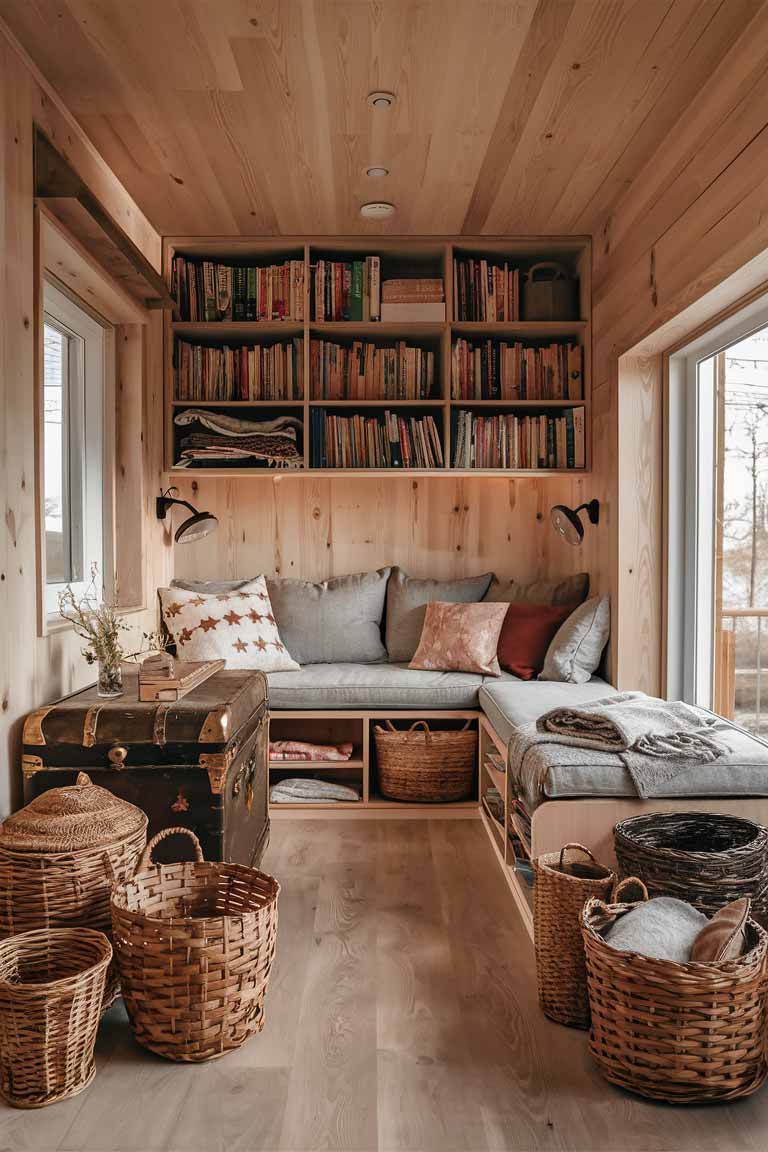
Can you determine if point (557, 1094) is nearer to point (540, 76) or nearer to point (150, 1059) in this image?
point (150, 1059)

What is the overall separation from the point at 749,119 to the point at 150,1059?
9.17ft

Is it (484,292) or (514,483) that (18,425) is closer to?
(484,292)

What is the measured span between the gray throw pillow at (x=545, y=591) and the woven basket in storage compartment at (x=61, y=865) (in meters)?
2.51

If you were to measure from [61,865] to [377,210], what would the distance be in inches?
114

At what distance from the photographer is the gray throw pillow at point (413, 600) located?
173 inches

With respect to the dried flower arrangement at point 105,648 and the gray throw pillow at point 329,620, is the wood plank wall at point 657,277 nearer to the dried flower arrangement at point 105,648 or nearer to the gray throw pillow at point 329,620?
the gray throw pillow at point 329,620

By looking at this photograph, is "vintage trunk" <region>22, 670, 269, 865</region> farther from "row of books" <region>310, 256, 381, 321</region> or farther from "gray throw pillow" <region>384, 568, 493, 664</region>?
"row of books" <region>310, 256, 381, 321</region>

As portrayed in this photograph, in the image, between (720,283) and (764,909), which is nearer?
(764,909)

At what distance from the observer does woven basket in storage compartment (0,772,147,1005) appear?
2.09 m

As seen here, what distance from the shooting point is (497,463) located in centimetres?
429

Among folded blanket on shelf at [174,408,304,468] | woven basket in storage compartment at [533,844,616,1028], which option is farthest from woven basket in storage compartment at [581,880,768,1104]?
folded blanket on shelf at [174,408,304,468]

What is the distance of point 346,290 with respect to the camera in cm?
429

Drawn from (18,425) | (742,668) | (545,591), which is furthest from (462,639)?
(18,425)

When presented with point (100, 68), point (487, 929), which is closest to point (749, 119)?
point (100, 68)
